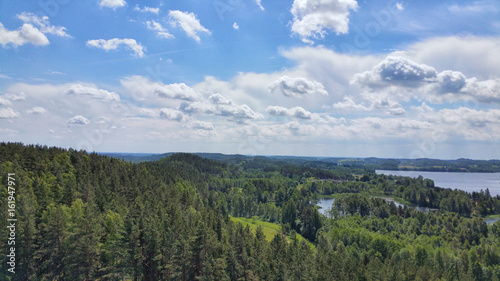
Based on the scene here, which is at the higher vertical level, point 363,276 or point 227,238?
point 227,238

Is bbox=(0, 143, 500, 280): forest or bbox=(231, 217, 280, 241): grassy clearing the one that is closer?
bbox=(0, 143, 500, 280): forest

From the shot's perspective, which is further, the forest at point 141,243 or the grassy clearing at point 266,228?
the grassy clearing at point 266,228

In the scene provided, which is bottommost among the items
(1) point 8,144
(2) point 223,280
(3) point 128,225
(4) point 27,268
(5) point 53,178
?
(2) point 223,280

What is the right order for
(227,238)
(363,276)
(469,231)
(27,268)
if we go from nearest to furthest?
1. (27,268)
2. (363,276)
3. (227,238)
4. (469,231)

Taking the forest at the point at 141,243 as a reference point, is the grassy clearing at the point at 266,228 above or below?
below

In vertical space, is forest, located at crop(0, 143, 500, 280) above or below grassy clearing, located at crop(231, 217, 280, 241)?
above

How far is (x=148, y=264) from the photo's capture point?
136 feet

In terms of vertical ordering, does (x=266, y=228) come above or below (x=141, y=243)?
below

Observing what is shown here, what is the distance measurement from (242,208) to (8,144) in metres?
103

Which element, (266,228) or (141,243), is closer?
(141,243)

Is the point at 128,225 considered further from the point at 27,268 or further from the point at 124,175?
the point at 124,175


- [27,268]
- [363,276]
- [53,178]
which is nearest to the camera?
[27,268]

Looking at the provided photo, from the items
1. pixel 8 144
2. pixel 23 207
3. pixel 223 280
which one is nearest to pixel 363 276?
pixel 223 280

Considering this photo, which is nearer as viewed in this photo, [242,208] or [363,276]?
[363,276]
